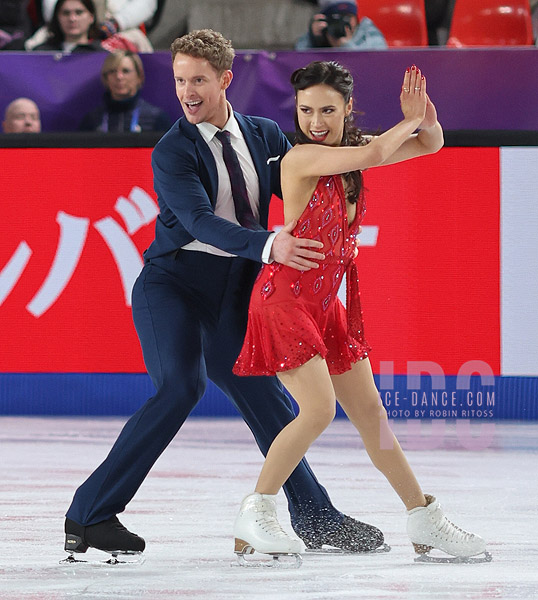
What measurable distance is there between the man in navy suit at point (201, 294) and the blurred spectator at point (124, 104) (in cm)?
249

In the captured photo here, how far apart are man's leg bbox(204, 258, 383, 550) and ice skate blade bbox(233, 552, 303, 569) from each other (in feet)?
0.63

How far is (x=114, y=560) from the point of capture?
2.75 meters

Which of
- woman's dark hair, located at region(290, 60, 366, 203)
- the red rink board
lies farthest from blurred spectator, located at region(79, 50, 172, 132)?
woman's dark hair, located at region(290, 60, 366, 203)

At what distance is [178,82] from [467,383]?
2.89 m

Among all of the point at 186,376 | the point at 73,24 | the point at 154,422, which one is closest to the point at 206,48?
the point at 186,376

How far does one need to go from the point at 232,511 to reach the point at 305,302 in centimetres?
96

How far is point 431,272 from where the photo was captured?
5250 millimetres

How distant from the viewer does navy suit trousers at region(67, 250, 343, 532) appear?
105 inches

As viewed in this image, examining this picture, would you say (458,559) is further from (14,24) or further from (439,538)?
(14,24)

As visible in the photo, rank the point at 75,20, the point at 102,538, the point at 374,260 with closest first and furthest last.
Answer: the point at 102,538 < the point at 374,260 < the point at 75,20

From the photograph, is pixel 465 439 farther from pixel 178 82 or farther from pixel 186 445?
pixel 178 82

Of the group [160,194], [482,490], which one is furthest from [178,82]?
[482,490]

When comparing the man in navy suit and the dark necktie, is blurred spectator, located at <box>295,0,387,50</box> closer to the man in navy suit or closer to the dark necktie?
the man in navy suit

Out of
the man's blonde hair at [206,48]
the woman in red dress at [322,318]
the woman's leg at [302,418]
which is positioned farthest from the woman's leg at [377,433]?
the man's blonde hair at [206,48]
